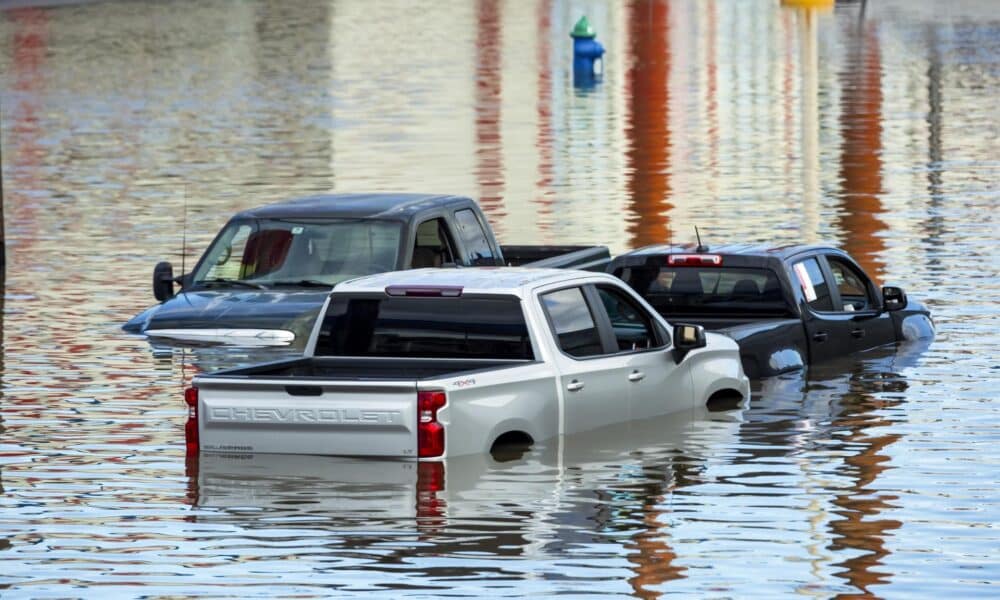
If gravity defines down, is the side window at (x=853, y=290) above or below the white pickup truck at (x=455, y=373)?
below

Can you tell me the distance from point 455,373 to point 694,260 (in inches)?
234

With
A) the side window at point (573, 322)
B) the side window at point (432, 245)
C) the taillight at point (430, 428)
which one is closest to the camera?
the taillight at point (430, 428)

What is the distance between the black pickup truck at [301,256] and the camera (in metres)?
22.5

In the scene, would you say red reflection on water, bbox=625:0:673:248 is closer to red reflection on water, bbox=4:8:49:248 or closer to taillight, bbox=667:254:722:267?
red reflection on water, bbox=4:8:49:248

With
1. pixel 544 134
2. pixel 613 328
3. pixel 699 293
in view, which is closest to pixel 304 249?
pixel 699 293

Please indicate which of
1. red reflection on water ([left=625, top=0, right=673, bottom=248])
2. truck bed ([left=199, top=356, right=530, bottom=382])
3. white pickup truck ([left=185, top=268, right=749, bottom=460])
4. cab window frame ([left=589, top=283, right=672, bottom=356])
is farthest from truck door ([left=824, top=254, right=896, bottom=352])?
red reflection on water ([left=625, top=0, right=673, bottom=248])

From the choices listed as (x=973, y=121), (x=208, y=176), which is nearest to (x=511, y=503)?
(x=208, y=176)

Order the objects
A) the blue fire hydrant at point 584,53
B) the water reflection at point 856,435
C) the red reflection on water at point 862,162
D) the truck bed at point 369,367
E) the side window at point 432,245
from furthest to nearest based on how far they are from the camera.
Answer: the blue fire hydrant at point 584,53 < the red reflection on water at point 862,162 < the side window at point 432,245 < the truck bed at point 369,367 < the water reflection at point 856,435

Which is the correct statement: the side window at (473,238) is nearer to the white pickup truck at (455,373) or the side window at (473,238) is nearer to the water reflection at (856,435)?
the water reflection at (856,435)

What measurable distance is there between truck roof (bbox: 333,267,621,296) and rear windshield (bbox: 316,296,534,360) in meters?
0.09

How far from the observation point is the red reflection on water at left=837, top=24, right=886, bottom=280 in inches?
A: 1254

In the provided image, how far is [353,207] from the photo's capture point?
2312 centimetres

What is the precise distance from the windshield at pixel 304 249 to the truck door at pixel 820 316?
11.9 feet

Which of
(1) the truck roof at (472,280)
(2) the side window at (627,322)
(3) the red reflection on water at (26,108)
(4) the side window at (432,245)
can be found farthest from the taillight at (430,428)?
(3) the red reflection on water at (26,108)
